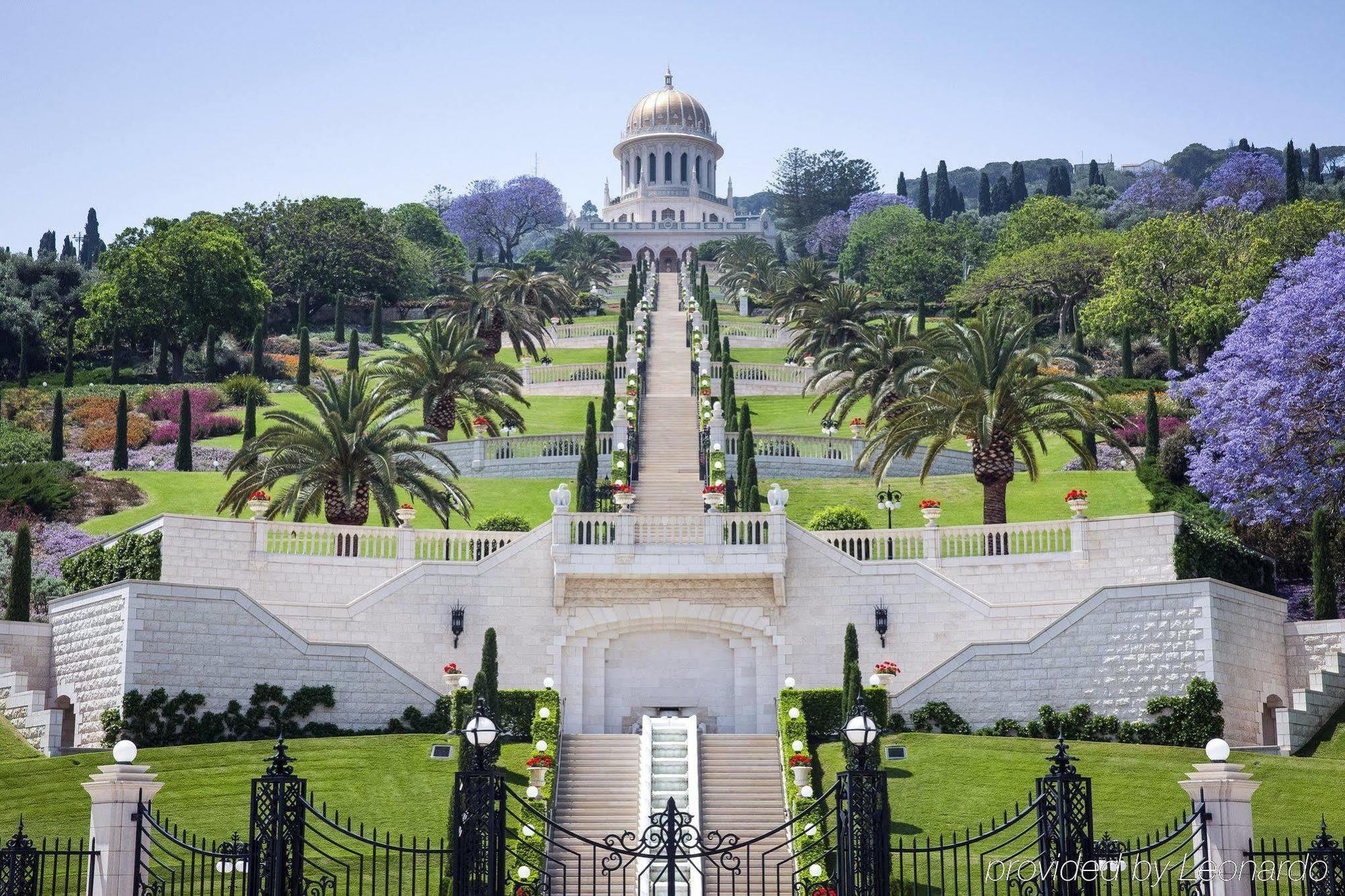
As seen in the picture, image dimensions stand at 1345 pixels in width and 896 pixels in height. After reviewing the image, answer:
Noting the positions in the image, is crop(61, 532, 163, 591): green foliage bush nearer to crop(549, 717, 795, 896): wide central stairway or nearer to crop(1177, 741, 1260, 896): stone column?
crop(549, 717, 795, 896): wide central stairway

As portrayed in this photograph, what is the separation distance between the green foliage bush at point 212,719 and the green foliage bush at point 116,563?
4.43 meters

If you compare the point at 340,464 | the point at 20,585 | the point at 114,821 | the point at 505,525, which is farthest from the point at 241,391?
the point at 114,821

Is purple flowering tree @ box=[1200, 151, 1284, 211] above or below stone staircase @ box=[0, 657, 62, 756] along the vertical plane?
above

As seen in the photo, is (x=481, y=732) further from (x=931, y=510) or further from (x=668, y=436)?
(x=668, y=436)

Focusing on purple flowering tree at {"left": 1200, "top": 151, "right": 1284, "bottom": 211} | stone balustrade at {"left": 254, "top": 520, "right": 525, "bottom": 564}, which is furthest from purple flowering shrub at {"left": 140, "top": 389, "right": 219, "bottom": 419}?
purple flowering tree at {"left": 1200, "top": 151, "right": 1284, "bottom": 211}

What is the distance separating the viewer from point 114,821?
20.9 metres

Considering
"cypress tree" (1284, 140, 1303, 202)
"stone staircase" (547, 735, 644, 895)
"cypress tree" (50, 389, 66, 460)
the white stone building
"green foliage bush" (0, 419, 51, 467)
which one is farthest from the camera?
the white stone building

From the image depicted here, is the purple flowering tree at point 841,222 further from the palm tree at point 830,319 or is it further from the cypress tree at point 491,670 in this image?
the cypress tree at point 491,670

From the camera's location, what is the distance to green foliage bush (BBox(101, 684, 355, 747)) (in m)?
33.2

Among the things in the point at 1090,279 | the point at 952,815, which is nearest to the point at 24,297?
the point at 1090,279

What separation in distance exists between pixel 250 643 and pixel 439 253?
9917 cm

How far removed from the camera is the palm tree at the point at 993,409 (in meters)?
42.4

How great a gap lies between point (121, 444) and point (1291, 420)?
37.9 m

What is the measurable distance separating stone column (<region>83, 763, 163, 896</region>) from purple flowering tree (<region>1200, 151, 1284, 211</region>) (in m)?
111
